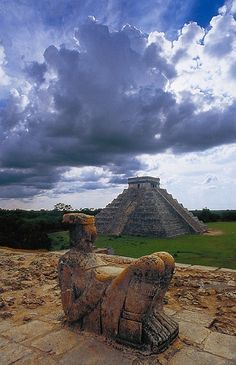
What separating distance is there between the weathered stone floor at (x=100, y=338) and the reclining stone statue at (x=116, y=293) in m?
0.15

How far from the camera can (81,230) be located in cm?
400

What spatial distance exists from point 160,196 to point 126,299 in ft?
96.9

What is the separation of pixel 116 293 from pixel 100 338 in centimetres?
58

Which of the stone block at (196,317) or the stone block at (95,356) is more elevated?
the stone block at (196,317)

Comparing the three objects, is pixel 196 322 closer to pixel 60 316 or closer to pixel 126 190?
pixel 60 316

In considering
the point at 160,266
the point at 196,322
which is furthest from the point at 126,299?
the point at 196,322

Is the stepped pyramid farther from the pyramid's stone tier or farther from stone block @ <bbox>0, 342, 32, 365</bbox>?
stone block @ <bbox>0, 342, 32, 365</bbox>

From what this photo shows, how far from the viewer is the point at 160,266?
334cm

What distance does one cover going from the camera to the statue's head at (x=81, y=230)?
157 inches

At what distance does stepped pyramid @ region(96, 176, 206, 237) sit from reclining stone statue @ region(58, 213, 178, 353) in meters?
21.4

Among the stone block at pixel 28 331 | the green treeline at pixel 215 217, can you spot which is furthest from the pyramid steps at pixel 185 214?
the stone block at pixel 28 331

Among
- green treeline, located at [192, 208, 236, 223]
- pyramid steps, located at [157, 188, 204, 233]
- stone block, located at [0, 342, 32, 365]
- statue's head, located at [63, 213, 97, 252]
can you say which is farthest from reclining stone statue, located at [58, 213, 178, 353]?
green treeline, located at [192, 208, 236, 223]

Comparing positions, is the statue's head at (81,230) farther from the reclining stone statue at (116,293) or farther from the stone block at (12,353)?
the stone block at (12,353)

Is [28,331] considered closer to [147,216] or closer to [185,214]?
[147,216]
